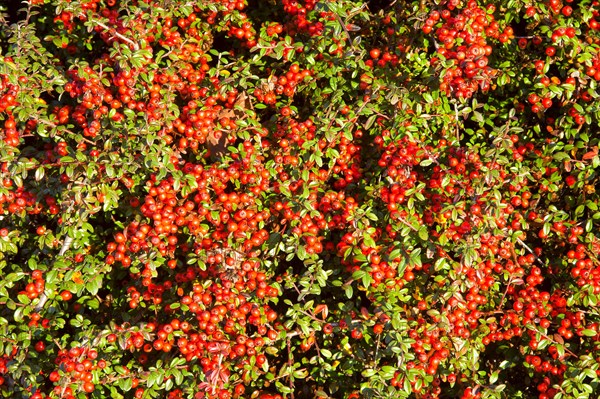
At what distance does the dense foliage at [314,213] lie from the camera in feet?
11.2

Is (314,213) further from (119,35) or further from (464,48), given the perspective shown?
(119,35)

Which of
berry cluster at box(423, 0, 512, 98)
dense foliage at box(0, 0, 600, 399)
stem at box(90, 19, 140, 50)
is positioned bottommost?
dense foliage at box(0, 0, 600, 399)

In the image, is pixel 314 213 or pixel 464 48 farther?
pixel 464 48

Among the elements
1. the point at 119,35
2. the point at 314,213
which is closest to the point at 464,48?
the point at 314,213

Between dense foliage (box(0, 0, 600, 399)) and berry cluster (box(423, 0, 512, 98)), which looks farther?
berry cluster (box(423, 0, 512, 98))

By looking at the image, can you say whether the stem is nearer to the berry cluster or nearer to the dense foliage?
the dense foliage

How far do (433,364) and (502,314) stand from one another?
638 millimetres

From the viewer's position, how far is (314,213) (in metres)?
3.38

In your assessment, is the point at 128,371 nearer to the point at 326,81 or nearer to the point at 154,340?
the point at 154,340

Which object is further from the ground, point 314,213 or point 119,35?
point 119,35

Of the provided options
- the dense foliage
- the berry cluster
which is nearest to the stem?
the dense foliage

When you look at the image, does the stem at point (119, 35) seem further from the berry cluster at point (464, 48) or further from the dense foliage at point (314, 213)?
the berry cluster at point (464, 48)

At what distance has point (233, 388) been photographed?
359 centimetres

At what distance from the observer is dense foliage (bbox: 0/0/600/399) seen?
3406mm
